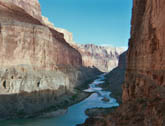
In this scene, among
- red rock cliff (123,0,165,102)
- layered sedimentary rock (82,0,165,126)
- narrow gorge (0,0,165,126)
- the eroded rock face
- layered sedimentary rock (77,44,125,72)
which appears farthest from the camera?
layered sedimentary rock (77,44,125,72)

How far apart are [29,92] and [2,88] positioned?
4955 mm

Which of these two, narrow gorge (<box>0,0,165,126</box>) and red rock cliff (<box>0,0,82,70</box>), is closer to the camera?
narrow gorge (<box>0,0,165,126</box>)

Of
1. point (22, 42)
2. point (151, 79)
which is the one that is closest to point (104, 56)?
point (22, 42)

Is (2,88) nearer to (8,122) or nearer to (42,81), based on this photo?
(8,122)

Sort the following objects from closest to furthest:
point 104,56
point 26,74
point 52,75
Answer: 1. point 26,74
2. point 52,75
3. point 104,56

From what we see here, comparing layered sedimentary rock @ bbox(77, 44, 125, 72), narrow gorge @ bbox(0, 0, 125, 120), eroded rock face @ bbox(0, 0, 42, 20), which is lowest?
narrow gorge @ bbox(0, 0, 125, 120)

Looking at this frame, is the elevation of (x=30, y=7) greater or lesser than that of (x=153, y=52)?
greater

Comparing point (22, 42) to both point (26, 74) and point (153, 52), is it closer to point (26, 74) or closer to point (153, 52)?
point (26, 74)

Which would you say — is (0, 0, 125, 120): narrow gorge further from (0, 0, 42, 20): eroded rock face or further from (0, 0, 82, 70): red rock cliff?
(0, 0, 42, 20): eroded rock face

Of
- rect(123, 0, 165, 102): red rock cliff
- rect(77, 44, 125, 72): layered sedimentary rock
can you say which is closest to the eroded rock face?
rect(123, 0, 165, 102): red rock cliff

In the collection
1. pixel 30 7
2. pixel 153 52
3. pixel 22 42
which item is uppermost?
pixel 30 7

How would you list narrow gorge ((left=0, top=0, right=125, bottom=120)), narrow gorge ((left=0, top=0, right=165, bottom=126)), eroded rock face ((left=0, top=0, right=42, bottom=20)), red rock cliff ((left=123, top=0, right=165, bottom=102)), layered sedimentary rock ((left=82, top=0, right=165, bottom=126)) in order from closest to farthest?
layered sedimentary rock ((left=82, top=0, right=165, bottom=126)) → red rock cliff ((left=123, top=0, right=165, bottom=102)) → narrow gorge ((left=0, top=0, right=165, bottom=126)) → narrow gorge ((left=0, top=0, right=125, bottom=120)) → eroded rock face ((left=0, top=0, right=42, bottom=20))

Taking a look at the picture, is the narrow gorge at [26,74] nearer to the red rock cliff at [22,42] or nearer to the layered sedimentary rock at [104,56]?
the red rock cliff at [22,42]

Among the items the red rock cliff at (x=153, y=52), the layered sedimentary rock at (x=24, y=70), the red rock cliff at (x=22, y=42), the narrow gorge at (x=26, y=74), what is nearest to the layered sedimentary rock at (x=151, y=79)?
the red rock cliff at (x=153, y=52)
